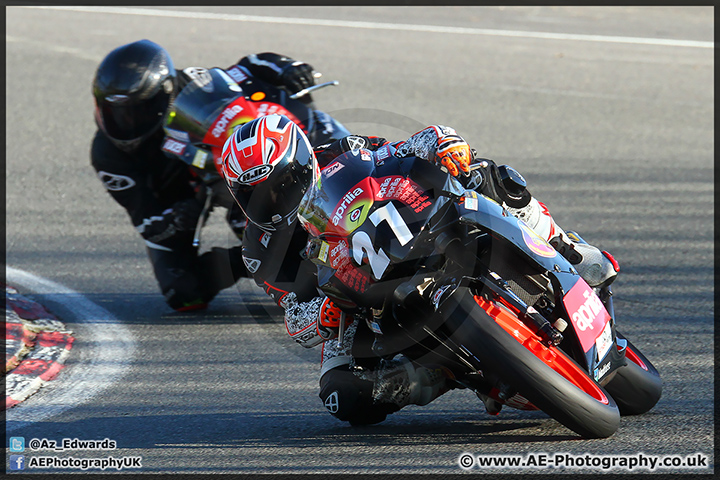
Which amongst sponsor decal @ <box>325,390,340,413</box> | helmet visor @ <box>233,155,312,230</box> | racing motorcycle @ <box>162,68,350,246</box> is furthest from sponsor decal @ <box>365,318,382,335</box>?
racing motorcycle @ <box>162,68,350,246</box>

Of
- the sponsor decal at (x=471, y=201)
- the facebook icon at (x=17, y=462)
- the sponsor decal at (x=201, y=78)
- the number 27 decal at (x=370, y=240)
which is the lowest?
the facebook icon at (x=17, y=462)

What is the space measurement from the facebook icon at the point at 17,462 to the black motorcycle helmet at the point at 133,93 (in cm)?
263

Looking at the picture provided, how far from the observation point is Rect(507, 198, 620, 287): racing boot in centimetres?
404

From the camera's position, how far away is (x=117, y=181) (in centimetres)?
610

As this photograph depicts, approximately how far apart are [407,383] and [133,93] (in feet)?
10.2

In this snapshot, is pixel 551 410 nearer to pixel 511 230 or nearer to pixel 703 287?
pixel 511 230

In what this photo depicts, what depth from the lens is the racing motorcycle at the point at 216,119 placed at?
5.71 meters

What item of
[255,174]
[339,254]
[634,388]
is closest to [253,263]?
[255,174]

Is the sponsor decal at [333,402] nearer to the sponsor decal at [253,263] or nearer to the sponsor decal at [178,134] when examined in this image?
the sponsor decal at [253,263]

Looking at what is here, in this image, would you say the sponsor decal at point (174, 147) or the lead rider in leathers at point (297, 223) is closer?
the lead rider in leathers at point (297, 223)

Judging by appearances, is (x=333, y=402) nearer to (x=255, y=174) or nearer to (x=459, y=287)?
(x=459, y=287)

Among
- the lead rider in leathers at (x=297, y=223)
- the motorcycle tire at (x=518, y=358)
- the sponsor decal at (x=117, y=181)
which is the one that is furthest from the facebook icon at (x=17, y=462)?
the sponsor decal at (x=117, y=181)

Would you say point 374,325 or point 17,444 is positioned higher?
point 374,325

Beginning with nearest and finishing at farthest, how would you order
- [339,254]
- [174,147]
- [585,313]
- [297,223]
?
[339,254]
[585,313]
[297,223]
[174,147]
